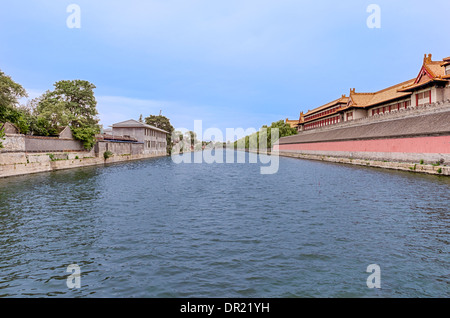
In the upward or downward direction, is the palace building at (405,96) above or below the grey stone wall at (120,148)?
above

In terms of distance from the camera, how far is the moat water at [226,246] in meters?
6.56

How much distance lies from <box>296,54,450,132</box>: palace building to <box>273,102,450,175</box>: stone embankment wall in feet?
11.0

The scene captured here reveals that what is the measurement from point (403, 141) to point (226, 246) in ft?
108

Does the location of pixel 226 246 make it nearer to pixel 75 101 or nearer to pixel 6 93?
pixel 6 93

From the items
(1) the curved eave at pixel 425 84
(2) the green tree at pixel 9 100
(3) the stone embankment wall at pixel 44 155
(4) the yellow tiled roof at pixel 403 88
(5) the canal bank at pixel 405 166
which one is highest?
(4) the yellow tiled roof at pixel 403 88

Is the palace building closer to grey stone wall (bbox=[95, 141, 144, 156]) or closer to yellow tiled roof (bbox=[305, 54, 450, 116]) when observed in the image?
yellow tiled roof (bbox=[305, 54, 450, 116])

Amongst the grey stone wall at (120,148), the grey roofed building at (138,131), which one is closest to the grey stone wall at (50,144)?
the grey stone wall at (120,148)

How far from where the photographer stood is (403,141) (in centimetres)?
3372

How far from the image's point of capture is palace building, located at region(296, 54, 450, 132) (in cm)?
3688

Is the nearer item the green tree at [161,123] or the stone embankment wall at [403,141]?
the stone embankment wall at [403,141]

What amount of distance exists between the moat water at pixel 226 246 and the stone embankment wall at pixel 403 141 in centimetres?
1412

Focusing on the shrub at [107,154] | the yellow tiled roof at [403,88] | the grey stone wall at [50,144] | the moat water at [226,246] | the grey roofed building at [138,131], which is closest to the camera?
the moat water at [226,246]

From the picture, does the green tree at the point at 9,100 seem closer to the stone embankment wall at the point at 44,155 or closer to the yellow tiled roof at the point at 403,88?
the stone embankment wall at the point at 44,155
